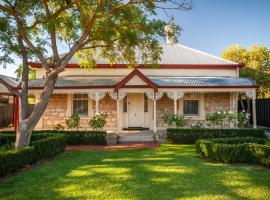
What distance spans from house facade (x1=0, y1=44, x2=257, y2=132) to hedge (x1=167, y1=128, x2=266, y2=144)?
1643 mm

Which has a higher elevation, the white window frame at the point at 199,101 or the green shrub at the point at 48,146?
the white window frame at the point at 199,101

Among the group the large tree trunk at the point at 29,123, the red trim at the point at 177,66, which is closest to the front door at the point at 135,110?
the red trim at the point at 177,66

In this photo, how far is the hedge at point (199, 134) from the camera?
14516 mm

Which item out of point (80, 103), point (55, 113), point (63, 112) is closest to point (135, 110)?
point (80, 103)

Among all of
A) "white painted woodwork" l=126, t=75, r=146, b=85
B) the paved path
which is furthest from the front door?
the paved path

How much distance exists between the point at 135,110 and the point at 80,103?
12.0ft

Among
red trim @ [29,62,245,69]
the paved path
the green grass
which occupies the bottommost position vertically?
the green grass

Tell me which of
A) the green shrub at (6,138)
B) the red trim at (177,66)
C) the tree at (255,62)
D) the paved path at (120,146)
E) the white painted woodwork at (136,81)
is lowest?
the paved path at (120,146)

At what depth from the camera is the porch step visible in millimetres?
15289

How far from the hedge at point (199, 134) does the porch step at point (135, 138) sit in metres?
1.31

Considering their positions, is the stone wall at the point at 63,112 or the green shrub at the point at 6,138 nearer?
the green shrub at the point at 6,138

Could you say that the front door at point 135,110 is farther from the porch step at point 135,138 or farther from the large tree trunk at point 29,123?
the large tree trunk at point 29,123

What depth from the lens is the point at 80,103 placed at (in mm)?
18281

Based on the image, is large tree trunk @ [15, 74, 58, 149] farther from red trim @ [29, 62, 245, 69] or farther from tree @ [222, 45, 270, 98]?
tree @ [222, 45, 270, 98]
